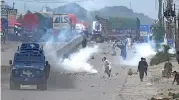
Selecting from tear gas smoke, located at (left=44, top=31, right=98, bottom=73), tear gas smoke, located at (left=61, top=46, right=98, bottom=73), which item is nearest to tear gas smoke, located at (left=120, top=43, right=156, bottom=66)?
tear gas smoke, located at (left=61, top=46, right=98, bottom=73)

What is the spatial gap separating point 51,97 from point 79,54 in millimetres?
30884

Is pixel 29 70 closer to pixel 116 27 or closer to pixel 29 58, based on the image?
pixel 29 58

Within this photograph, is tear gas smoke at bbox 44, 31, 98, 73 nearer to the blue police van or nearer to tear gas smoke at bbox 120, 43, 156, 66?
tear gas smoke at bbox 120, 43, 156, 66

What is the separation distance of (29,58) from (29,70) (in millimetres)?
998

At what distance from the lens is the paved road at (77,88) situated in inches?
881

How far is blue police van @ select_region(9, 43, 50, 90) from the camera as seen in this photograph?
2541 cm

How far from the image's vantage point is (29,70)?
25547mm

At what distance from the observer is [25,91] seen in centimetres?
2473

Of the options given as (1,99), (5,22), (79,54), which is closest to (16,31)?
(5,22)

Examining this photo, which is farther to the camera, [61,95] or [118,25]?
[118,25]

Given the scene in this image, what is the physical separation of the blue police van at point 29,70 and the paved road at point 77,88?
22.3 inches

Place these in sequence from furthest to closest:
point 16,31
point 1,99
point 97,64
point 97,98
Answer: point 16,31 → point 97,64 → point 97,98 → point 1,99

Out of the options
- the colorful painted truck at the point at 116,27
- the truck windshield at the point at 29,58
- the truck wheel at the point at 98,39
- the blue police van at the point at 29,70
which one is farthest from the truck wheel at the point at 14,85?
the colorful painted truck at the point at 116,27

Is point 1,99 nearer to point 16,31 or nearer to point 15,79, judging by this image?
point 15,79
